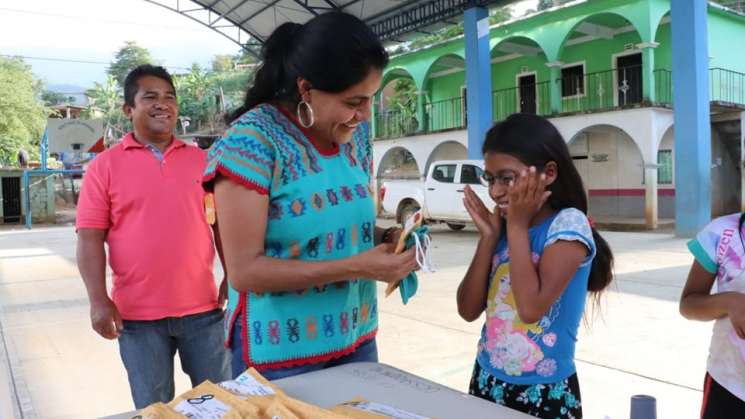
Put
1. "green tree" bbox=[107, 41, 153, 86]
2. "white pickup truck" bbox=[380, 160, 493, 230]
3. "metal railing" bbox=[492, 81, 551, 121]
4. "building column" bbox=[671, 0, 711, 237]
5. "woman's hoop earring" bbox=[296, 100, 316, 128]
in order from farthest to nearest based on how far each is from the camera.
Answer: "green tree" bbox=[107, 41, 153, 86] < "metal railing" bbox=[492, 81, 551, 121] < "white pickup truck" bbox=[380, 160, 493, 230] < "building column" bbox=[671, 0, 711, 237] < "woman's hoop earring" bbox=[296, 100, 316, 128]

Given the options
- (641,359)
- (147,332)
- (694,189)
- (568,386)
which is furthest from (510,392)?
(694,189)

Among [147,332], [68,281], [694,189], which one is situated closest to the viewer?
[147,332]

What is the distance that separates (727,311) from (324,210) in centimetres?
103

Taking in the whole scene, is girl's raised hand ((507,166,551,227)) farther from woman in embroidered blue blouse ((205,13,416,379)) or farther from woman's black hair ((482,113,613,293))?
woman in embroidered blue blouse ((205,13,416,379))

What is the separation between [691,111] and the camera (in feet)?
36.0

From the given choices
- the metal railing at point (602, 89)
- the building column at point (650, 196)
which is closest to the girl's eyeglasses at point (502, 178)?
the building column at point (650, 196)

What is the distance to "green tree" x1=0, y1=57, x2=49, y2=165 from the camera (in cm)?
2972

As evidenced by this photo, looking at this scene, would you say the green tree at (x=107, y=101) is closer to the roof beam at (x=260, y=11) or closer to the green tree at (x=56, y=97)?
the green tree at (x=56, y=97)

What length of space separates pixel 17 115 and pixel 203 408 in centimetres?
3453

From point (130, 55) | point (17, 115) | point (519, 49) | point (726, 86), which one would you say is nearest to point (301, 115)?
point (726, 86)

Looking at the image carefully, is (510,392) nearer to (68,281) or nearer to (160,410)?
(160,410)

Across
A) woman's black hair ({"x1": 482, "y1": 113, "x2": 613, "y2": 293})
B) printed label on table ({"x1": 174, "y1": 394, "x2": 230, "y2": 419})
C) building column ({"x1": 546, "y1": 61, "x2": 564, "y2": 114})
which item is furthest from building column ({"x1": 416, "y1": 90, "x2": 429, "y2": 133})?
printed label on table ({"x1": 174, "y1": 394, "x2": 230, "y2": 419})

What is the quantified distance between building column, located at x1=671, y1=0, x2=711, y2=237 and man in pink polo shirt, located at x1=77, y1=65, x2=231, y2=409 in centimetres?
1064

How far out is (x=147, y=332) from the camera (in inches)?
86.7
